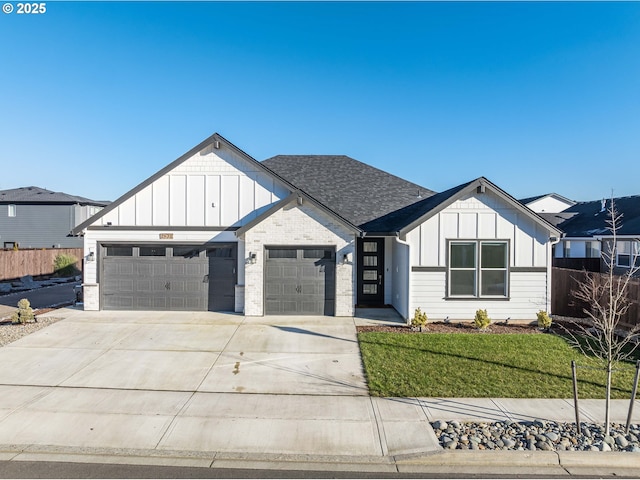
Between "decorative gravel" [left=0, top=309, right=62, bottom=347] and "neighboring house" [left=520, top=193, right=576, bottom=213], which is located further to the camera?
"neighboring house" [left=520, top=193, right=576, bottom=213]

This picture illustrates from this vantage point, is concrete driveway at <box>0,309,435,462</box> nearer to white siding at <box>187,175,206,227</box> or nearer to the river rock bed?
the river rock bed

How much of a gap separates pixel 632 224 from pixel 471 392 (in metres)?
19.6

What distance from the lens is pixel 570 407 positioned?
21.2 feet

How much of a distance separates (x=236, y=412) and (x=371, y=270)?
9.99 meters

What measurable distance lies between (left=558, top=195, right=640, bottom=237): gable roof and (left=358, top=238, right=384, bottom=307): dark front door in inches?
495

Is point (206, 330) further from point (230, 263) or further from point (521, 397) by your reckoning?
point (521, 397)

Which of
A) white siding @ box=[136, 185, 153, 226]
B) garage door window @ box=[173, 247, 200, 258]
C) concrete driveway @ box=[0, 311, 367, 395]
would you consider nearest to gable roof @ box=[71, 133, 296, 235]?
white siding @ box=[136, 185, 153, 226]

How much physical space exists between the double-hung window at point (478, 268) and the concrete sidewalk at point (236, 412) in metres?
4.54

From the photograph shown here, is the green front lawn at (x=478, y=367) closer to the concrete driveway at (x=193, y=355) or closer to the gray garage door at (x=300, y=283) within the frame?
the concrete driveway at (x=193, y=355)

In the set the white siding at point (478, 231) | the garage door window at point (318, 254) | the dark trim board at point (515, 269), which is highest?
the white siding at point (478, 231)

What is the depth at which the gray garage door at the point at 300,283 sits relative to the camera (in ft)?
44.0

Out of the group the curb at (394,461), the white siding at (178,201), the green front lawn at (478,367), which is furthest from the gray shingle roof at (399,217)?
the curb at (394,461)

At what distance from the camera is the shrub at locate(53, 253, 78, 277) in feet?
85.6

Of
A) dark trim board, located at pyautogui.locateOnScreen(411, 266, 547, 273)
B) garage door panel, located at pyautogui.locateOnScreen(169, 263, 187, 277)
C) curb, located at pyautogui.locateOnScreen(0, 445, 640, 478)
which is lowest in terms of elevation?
curb, located at pyautogui.locateOnScreen(0, 445, 640, 478)
